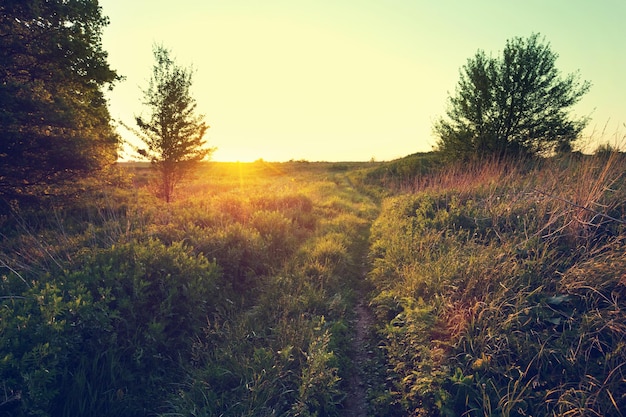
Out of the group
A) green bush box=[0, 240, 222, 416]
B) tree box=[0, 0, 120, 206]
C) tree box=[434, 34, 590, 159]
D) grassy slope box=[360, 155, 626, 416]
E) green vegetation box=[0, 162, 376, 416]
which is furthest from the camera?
tree box=[434, 34, 590, 159]

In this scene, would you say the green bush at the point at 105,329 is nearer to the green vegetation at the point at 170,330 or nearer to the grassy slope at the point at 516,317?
the green vegetation at the point at 170,330

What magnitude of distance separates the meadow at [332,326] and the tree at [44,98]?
11.3ft

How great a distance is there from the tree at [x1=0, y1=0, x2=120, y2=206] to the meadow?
3433mm

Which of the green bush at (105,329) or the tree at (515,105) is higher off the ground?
the tree at (515,105)

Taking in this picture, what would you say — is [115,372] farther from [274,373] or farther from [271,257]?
[271,257]

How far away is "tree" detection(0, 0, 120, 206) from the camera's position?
8797 millimetres

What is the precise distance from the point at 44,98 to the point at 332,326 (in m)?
10.3

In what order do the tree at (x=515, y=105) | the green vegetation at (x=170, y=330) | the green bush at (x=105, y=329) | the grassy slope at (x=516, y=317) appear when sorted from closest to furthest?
the grassy slope at (x=516, y=317), the green bush at (x=105, y=329), the green vegetation at (x=170, y=330), the tree at (x=515, y=105)

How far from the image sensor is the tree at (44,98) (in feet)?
28.9

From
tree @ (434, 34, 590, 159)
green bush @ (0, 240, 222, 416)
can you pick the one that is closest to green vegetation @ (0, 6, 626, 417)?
green bush @ (0, 240, 222, 416)

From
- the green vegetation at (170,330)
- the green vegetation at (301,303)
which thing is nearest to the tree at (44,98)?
the green vegetation at (301,303)

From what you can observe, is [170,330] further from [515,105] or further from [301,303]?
[515,105]

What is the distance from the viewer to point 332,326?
15.7 feet

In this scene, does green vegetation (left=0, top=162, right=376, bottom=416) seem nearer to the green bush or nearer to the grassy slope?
the green bush
